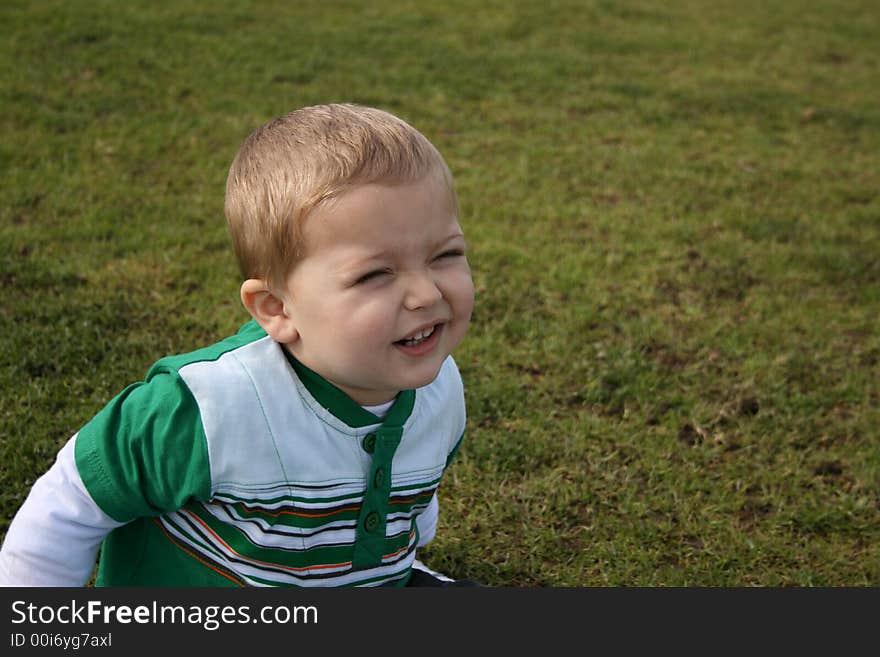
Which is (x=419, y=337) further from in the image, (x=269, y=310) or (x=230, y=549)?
(x=230, y=549)

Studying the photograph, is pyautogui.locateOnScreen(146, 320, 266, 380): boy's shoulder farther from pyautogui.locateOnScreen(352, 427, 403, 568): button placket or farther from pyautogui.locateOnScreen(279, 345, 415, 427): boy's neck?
pyautogui.locateOnScreen(352, 427, 403, 568): button placket

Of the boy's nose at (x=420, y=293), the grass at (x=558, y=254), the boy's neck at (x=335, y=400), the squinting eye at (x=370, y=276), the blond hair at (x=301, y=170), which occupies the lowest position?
the grass at (x=558, y=254)

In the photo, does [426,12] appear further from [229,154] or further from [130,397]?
[130,397]

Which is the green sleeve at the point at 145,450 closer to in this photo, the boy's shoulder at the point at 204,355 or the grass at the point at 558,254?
the boy's shoulder at the point at 204,355

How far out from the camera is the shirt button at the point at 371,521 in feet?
6.63

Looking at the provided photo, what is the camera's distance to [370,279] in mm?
1771

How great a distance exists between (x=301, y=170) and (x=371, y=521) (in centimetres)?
73

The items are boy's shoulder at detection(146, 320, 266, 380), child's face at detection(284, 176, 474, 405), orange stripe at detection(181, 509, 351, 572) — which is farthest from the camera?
orange stripe at detection(181, 509, 351, 572)

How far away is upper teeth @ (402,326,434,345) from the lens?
6.03ft

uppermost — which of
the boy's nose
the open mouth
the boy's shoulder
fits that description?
the boy's nose

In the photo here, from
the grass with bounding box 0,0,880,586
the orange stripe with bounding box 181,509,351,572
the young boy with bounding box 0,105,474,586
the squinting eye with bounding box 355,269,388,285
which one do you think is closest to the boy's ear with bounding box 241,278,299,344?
the young boy with bounding box 0,105,474,586

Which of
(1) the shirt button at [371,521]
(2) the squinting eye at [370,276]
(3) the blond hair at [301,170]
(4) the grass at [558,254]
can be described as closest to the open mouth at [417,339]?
(2) the squinting eye at [370,276]

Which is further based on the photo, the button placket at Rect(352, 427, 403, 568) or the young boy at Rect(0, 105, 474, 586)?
the button placket at Rect(352, 427, 403, 568)

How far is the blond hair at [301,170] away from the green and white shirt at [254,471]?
23 cm
